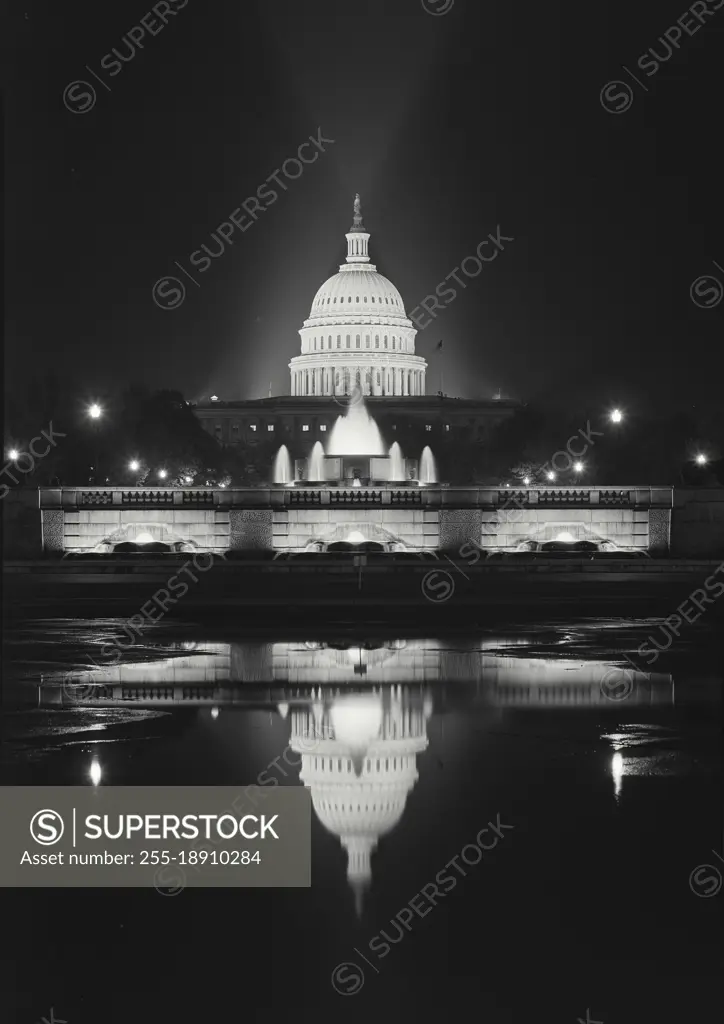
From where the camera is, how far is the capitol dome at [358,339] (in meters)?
182

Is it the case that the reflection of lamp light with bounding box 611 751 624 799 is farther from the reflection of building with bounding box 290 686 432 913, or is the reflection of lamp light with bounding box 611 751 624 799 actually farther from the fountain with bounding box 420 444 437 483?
the fountain with bounding box 420 444 437 483

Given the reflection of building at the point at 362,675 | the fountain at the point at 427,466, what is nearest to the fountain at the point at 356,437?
the fountain at the point at 427,466

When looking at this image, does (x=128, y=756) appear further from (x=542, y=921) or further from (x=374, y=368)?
(x=374, y=368)

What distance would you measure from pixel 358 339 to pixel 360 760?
168945mm

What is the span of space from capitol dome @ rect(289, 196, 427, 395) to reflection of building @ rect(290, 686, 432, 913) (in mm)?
160316

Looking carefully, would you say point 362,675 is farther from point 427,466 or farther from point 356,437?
point 356,437

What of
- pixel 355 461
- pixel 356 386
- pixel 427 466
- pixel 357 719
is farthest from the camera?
pixel 356 386

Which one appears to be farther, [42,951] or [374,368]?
[374,368]

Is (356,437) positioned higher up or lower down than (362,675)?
higher up

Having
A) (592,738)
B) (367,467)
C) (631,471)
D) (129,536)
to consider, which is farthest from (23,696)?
(631,471)

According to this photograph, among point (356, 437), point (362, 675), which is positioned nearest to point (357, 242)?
point (356, 437)

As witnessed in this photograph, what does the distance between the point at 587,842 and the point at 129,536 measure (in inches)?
1635

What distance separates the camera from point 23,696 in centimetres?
1984

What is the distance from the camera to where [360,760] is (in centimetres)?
1525
